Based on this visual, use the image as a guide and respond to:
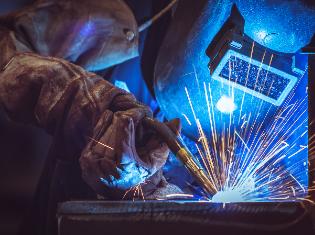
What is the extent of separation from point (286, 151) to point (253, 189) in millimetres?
196

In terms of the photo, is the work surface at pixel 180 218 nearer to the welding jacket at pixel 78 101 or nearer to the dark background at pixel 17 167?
the welding jacket at pixel 78 101

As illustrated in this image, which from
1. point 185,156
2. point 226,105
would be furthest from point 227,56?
point 185,156

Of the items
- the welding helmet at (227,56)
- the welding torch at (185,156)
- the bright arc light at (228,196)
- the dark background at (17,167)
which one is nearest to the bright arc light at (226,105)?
the welding helmet at (227,56)

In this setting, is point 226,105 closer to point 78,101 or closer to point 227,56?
point 227,56

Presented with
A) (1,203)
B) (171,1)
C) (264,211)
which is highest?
(171,1)

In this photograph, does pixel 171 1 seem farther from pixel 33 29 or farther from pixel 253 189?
pixel 253 189

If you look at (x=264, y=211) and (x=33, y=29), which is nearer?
(x=264, y=211)

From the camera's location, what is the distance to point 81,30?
2197mm

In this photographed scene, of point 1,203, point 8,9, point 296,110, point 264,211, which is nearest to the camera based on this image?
point 264,211

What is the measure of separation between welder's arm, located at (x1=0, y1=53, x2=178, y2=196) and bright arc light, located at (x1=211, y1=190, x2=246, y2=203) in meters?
0.20

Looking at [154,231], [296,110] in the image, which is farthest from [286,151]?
[154,231]

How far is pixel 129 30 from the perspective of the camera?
230 centimetres

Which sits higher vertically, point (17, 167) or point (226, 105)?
point (226, 105)

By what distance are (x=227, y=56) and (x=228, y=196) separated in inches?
20.4
